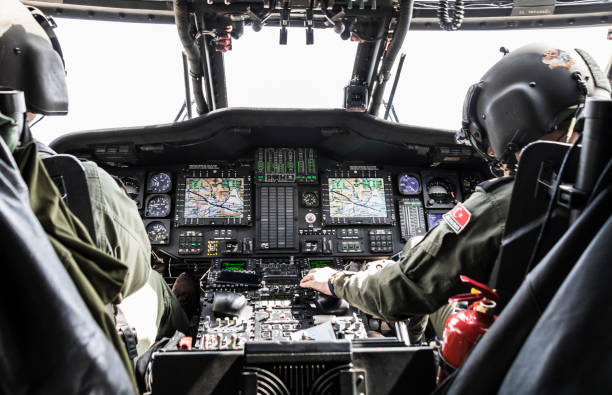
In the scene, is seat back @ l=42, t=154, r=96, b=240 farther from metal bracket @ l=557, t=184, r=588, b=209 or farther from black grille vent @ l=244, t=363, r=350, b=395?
metal bracket @ l=557, t=184, r=588, b=209

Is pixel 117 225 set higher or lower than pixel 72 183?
lower

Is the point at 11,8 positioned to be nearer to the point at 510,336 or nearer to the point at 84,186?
the point at 84,186

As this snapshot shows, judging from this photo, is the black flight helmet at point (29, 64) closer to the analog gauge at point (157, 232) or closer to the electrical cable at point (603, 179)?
the electrical cable at point (603, 179)

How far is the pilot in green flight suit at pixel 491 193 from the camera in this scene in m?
1.11

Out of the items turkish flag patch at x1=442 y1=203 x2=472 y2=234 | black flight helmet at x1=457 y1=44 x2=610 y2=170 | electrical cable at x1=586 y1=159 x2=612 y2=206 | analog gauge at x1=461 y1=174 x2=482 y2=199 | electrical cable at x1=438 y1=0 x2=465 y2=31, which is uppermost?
electrical cable at x1=438 y1=0 x2=465 y2=31

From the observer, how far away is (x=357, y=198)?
3004 millimetres

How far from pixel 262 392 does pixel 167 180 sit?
90.8 inches

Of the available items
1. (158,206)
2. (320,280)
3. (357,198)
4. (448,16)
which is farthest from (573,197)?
(158,206)

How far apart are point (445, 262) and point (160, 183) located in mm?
2307

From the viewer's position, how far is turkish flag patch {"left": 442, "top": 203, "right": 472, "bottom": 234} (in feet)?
3.66

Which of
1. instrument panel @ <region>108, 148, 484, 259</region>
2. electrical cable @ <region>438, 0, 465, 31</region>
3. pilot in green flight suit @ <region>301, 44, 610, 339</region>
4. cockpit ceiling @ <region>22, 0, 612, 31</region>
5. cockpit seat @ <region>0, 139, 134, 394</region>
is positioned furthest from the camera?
instrument panel @ <region>108, 148, 484, 259</region>

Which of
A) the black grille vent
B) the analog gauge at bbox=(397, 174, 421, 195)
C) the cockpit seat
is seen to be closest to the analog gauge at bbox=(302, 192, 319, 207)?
the analog gauge at bbox=(397, 174, 421, 195)

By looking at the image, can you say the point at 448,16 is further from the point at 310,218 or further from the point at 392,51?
the point at 310,218

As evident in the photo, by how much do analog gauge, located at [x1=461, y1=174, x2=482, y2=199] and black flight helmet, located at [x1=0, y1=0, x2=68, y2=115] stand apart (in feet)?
8.76
